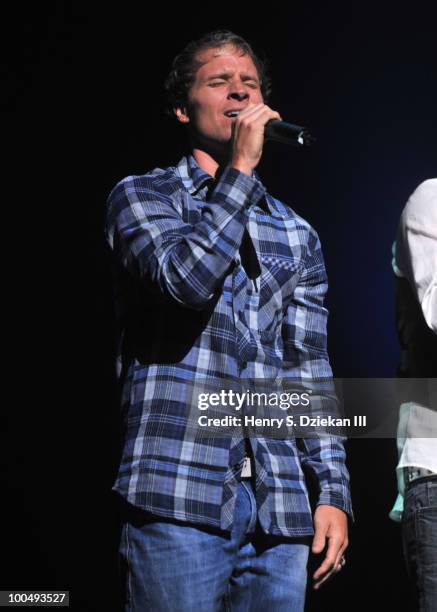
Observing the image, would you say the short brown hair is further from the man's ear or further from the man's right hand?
the man's right hand

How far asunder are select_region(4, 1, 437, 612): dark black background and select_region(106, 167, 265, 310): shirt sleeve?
3.11 feet

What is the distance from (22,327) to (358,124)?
1210mm

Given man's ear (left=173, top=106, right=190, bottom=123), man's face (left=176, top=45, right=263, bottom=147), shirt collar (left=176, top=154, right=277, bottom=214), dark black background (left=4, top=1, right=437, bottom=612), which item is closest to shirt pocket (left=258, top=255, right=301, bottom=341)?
shirt collar (left=176, top=154, right=277, bottom=214)

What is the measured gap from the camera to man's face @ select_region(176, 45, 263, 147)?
1.79 meters

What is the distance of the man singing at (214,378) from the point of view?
134 centimetres

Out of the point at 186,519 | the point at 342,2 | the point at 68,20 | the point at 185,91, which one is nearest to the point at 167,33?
the point at 68,20

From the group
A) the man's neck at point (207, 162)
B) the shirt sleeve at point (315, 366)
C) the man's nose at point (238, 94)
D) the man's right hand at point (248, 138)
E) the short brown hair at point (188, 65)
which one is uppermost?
the short brown hair at point (188, 65)

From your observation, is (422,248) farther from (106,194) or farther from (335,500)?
(106,194)

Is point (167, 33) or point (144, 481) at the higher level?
point (167, 33)

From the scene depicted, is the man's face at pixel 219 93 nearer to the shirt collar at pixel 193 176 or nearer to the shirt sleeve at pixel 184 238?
the shirt collar at pixel 193 176

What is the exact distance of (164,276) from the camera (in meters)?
1.41

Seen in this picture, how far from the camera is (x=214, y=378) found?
57.5 inches

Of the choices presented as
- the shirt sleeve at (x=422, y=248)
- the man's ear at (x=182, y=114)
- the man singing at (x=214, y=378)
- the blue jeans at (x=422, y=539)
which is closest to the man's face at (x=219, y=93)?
the man's ear at (x=182, y=114)

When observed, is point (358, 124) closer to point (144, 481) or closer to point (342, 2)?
point (342, 2)
